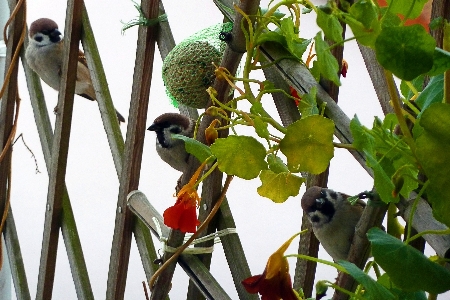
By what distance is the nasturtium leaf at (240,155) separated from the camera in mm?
303

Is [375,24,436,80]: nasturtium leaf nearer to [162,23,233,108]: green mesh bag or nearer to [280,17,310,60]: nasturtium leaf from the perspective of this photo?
[280,17,310,60]: nasturtium leaf

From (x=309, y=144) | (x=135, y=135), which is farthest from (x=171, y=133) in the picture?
(x=309, y=144)

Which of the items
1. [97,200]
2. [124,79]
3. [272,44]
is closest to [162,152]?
[272,44]

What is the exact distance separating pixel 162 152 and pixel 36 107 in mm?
466

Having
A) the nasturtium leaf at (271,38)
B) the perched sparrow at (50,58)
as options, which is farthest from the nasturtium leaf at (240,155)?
the perched sparrow at (50,58)

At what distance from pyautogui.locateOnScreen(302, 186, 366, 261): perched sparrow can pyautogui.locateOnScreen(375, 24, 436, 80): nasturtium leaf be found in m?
0.31

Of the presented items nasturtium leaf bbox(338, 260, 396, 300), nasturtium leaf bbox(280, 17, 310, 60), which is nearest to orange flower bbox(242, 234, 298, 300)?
nasturtium leaf bbox(338, 260, 396, 300)

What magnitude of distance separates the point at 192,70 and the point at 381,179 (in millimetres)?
373

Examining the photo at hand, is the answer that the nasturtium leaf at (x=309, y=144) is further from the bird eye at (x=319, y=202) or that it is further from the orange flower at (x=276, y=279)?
the bird eye at (x=319, y=202)

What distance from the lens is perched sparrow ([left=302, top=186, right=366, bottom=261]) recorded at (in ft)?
1.70

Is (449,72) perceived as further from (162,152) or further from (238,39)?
(162,152)

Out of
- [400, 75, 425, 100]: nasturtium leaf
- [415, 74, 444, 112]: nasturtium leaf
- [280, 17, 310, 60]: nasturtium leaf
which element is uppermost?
[280, 17, 310, 60]: nasturtium leaf

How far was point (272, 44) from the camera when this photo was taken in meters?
0.41

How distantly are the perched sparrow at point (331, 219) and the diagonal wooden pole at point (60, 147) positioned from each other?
0.51 m
